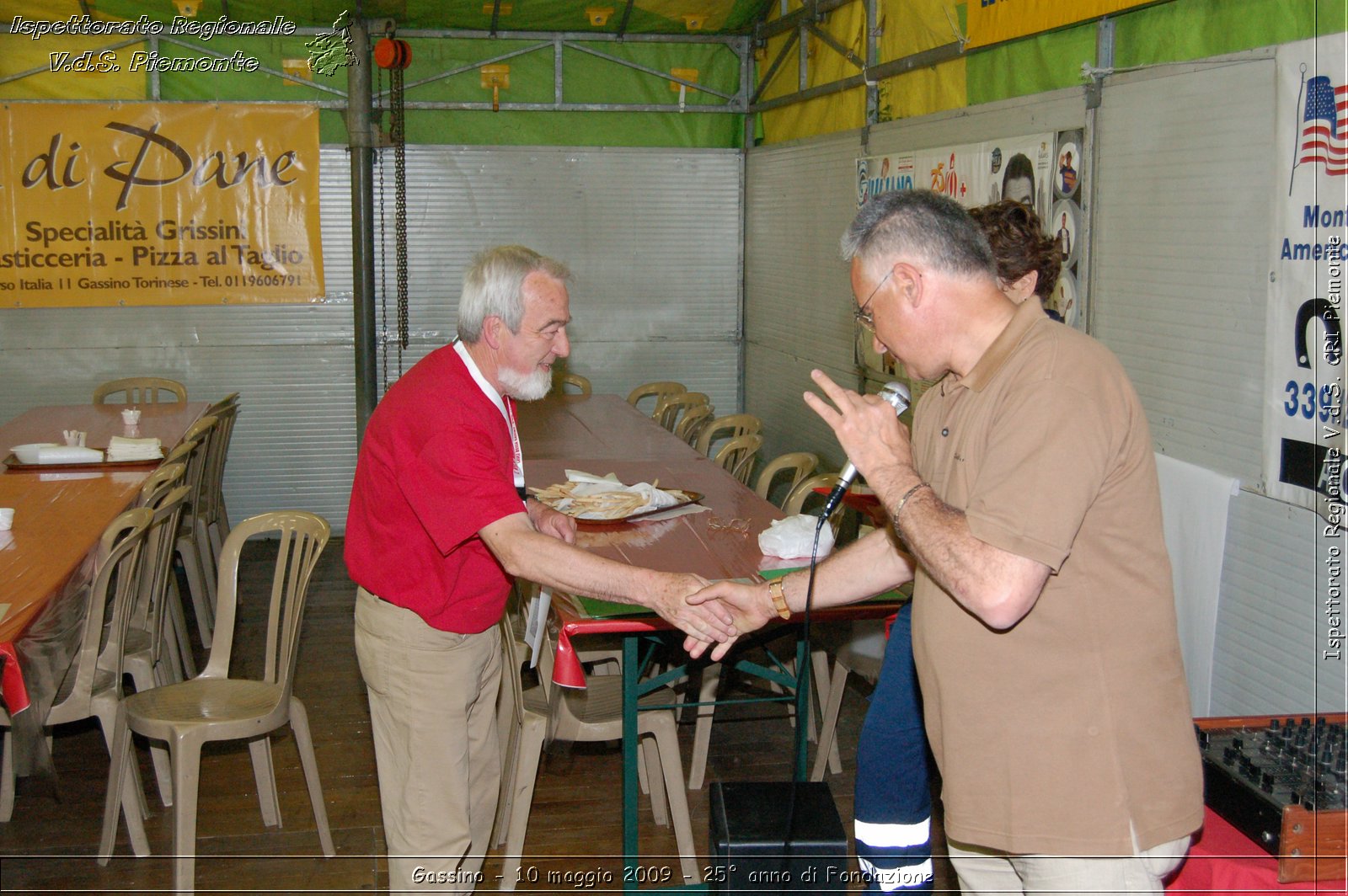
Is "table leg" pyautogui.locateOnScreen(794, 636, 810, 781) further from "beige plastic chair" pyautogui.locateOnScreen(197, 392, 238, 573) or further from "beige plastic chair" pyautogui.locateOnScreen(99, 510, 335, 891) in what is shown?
"beige plastic chair" pyautogui.locateOnScreen(197, 392, 238, 573)

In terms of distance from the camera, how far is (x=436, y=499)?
8.23ft

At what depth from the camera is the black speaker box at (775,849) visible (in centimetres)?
204

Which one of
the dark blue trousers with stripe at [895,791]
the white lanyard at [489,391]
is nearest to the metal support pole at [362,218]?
the white lanyard at [489,391]

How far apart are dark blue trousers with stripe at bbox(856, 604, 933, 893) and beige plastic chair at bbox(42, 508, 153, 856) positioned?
2.24 m

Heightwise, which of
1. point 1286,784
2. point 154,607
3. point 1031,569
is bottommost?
point 154,607

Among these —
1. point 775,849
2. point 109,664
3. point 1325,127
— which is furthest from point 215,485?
point 1325,127

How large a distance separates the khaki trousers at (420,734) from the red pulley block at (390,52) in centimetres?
531

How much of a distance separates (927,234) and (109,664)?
3.04 metres

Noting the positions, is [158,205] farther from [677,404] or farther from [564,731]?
[564,731]

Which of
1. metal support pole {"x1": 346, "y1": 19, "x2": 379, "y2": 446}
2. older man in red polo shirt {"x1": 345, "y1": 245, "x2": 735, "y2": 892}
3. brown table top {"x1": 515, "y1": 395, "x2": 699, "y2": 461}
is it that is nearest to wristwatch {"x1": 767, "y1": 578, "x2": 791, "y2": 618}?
older man in red polo shirt {"x1": 345, "y1": 245, "x2": 735, "y2": 892}

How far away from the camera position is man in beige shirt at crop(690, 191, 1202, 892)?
5.48 ft

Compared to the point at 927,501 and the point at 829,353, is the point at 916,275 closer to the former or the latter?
the point at 927,501

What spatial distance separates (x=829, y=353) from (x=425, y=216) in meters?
3.01

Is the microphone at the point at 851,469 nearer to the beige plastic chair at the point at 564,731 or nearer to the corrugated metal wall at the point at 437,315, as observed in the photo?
the beige plastic chair at the point at 564,731
